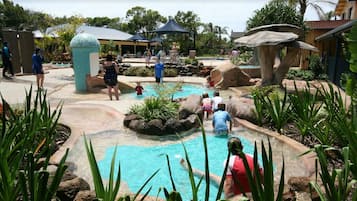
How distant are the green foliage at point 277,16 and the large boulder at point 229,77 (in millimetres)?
9492

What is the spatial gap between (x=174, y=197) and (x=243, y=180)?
185 cm

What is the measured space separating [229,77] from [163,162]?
9.30 metres

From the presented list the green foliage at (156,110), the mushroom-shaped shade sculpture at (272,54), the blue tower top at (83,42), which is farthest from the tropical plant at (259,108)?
the blue tower top at (83,42)

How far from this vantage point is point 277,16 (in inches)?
868

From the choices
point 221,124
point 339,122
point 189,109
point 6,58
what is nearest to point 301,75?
point 189,109

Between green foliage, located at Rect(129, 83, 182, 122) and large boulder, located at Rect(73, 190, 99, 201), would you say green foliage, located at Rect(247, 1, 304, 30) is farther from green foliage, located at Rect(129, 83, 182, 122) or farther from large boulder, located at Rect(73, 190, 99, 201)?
large boulder, located at Rect(73, 190, 99, 201)

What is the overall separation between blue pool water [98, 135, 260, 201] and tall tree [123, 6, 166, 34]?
182 feet

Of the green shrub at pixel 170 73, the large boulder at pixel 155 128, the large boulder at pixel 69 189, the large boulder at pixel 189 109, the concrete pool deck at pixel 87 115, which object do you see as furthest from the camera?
the green shrub at pixel 170 73

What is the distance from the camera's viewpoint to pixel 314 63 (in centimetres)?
1697

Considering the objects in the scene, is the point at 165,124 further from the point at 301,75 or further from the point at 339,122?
the point at 301,75

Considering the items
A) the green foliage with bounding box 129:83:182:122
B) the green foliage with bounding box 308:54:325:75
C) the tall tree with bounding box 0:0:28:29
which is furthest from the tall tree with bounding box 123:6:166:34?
the green foliage with bounding box 129:83:182:122

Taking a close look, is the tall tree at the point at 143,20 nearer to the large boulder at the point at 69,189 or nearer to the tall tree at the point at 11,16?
the tall tree at the point at 11,16

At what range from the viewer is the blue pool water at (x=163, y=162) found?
4.84m

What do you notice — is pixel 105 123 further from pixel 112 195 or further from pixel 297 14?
pixel 297 14
